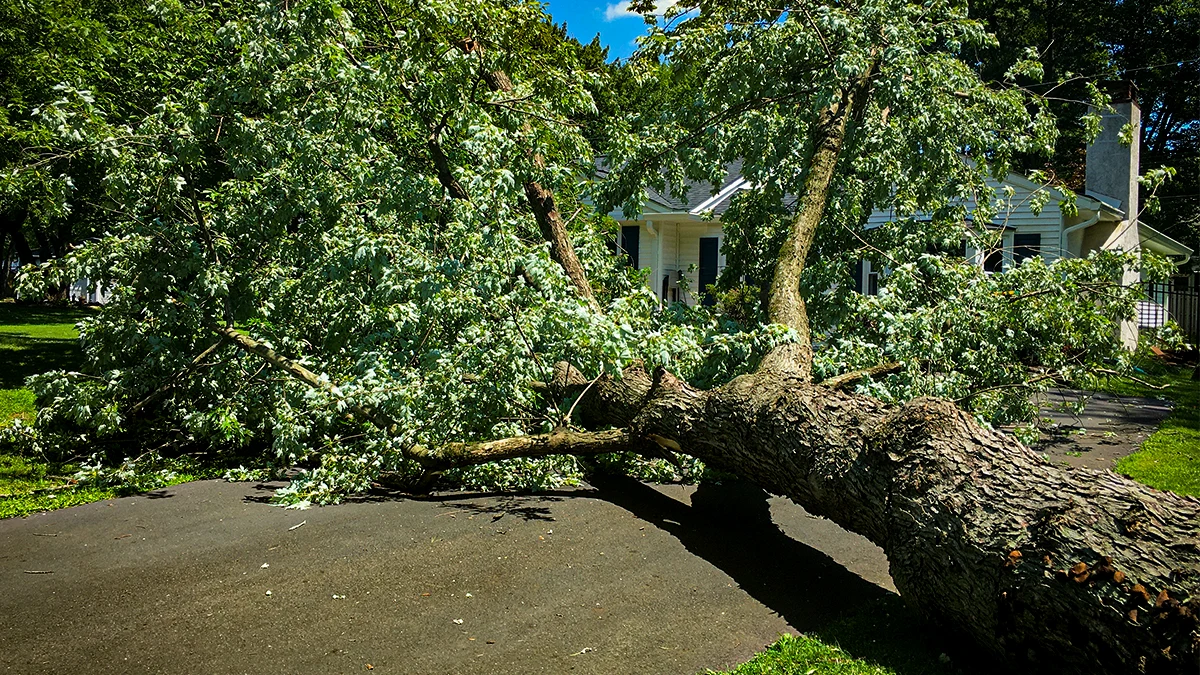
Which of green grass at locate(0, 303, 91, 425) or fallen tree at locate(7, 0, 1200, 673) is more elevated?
fallen tree at locate(7, 0, 1200, 673)

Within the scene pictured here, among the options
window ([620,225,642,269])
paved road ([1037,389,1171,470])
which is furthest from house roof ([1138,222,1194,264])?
window ([620,225,642,269])

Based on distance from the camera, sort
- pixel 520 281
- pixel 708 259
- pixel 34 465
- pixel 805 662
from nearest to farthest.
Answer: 1. pixel 805 662
2. pixel 520 281
3. pixel 34 465
4. pixel 708 259

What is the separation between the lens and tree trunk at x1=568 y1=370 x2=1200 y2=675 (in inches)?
115

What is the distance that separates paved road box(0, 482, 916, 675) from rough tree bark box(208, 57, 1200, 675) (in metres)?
0.53

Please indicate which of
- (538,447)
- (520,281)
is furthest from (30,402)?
(538,447)

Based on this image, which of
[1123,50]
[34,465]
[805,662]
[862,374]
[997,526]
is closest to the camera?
[997,526]

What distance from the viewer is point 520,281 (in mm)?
6211

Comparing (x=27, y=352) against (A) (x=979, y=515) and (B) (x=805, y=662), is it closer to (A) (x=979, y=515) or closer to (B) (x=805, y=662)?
(B) (x=805, y=662)

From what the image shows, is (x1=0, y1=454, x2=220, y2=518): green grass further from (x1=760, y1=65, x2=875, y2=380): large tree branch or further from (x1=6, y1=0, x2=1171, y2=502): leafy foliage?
(x1=760, y1=65, x2=875, y2=380): large tree branch

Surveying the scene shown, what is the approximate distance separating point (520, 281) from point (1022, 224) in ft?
45.9

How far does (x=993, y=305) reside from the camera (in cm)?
689

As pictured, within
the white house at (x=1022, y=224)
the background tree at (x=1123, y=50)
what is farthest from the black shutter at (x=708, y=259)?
the background tree at (x=1123, y=50)

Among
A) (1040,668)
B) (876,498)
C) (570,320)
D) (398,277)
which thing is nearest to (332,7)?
(398,277)

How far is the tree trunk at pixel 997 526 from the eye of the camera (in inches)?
115
